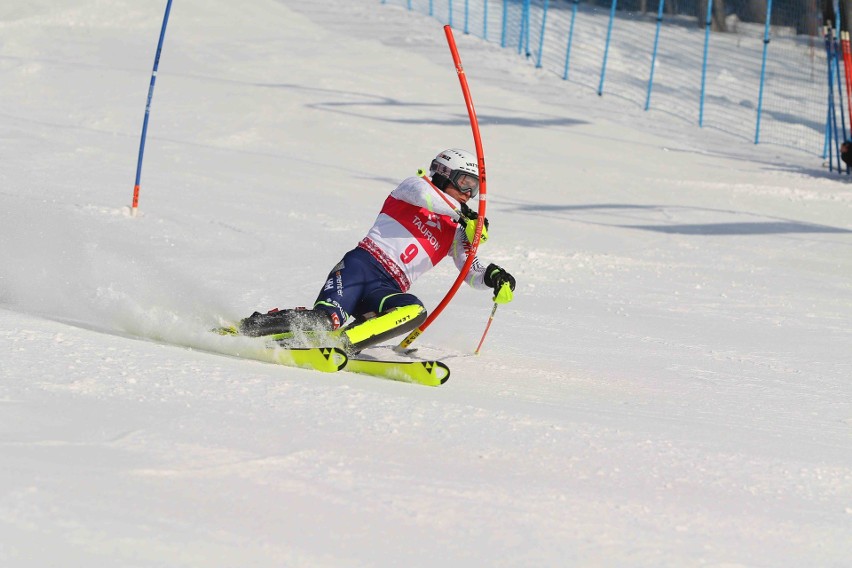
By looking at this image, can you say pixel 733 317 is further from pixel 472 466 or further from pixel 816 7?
pixel 816 7

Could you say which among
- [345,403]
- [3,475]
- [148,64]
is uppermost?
[3,475]

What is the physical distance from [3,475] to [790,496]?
2728mm

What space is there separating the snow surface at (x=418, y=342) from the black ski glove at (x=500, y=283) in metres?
0.40

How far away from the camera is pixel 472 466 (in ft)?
13.7

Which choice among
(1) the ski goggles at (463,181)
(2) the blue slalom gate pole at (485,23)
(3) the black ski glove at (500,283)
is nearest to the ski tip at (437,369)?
(3) the black ski glove at (500,283)

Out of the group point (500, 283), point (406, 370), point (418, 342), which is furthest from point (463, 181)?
point (406, 370)

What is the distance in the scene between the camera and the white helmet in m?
6.51

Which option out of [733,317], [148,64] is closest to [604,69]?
[148,64]

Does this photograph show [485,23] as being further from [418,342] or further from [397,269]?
[397,269]

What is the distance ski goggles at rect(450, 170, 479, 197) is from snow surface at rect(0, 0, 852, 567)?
3.27ft

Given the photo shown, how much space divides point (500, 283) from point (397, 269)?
0.59 meters

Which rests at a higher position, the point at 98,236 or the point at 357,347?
the point at 357,347

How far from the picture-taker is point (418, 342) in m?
7.13

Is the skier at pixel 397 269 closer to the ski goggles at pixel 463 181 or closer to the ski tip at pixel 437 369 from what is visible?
the ski goggles at pixel 463 181
